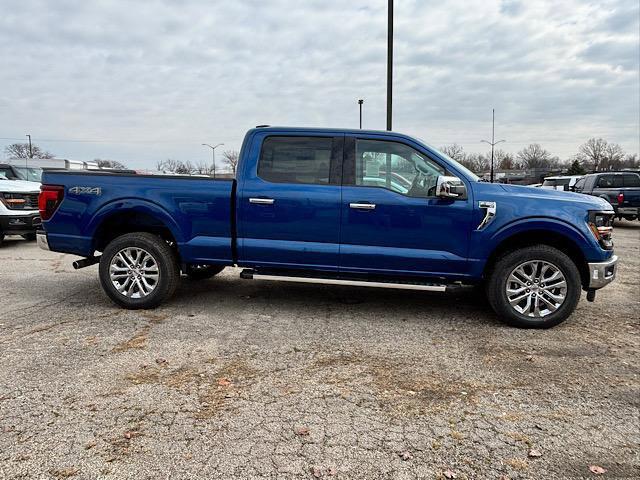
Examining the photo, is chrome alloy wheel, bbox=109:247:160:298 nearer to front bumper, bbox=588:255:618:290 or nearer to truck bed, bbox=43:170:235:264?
truck bed, bbox=43:170:235:264

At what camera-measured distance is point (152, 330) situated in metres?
4.77

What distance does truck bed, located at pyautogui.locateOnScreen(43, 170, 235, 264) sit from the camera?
5.23 meters

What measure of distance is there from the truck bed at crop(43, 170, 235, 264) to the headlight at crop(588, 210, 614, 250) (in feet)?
12.2

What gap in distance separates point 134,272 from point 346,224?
2432 millimetres

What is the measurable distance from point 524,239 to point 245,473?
3.82 m

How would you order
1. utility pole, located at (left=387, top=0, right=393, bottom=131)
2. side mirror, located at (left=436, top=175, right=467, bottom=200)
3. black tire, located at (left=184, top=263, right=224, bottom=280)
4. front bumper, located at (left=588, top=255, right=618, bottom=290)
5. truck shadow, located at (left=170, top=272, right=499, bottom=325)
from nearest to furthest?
side mirror, located at (left=436, top=175, right=467, bottom=200) → front bumper, located at (left=588, top=255, right=618, bottom=290) → truck shadow, located at (left=170, top=272, right=499, bottom=325) → black tire, located at (left=184, top=263, right=224, bottom=280) → utility pole, located at (left=387, top=0, right=393, bottom=131)

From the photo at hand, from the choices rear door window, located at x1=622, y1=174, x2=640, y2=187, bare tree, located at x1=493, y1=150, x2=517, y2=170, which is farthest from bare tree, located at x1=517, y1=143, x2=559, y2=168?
rear door window, located at x1=622, y1=174, x2=640, y2=187

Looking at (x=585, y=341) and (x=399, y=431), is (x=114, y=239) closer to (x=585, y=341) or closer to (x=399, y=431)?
(x=399, y=431)

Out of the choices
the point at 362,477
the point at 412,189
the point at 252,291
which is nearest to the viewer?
the point at 362,477

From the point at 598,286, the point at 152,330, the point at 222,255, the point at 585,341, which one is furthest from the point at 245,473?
the point at 598,286

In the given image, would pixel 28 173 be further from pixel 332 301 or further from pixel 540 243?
pixel 540 243

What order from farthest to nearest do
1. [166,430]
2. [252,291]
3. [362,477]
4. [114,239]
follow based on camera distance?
[252,291] → [114,239] → [166,430] → [362,477]

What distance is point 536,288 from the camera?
16.2 feet

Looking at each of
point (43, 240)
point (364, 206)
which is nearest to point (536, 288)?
point (364, 206)
